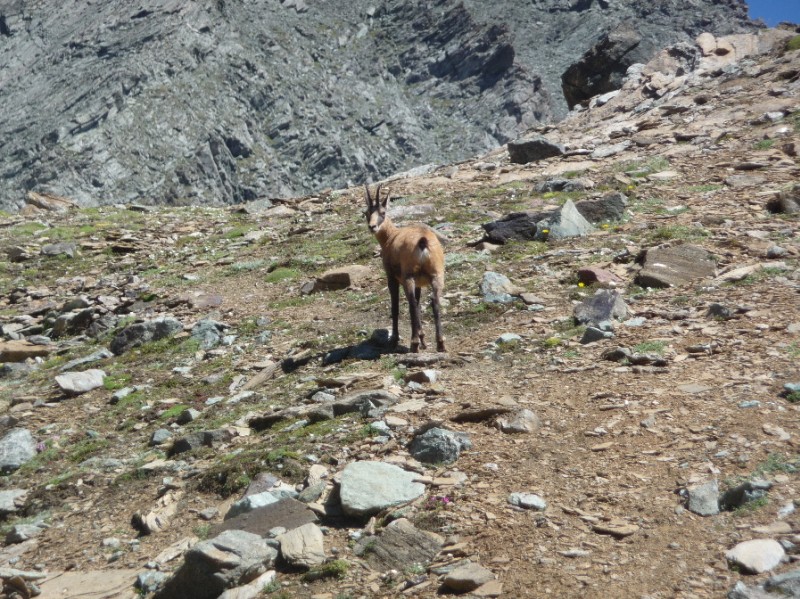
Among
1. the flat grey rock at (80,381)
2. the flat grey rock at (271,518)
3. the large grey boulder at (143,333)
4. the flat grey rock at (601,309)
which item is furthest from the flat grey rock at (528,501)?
the large grey boulder at (143,333)

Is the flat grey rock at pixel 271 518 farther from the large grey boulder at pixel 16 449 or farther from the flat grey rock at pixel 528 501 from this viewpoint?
the large grey boulder at pixel 16 449

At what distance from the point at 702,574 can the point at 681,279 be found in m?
7.50

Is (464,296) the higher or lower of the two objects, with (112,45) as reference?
lower

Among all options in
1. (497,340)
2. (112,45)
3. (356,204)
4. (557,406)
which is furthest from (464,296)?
(112,45)

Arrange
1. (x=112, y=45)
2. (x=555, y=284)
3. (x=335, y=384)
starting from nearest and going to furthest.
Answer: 1. (x=335, y=384)
2. (x=555, y=284)
3. (x=112, y=45)

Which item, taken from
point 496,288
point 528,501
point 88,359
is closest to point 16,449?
point 88,359

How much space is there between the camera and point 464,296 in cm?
1320

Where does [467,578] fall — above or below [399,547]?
above

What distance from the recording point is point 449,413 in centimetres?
823

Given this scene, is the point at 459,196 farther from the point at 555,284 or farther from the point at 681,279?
the point at 681,279

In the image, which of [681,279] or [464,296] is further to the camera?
[464,296]

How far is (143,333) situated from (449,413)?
8.37 metres

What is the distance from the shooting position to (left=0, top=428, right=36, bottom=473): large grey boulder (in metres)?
9.80

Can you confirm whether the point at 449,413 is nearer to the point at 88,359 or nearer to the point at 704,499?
the point at 704,499
